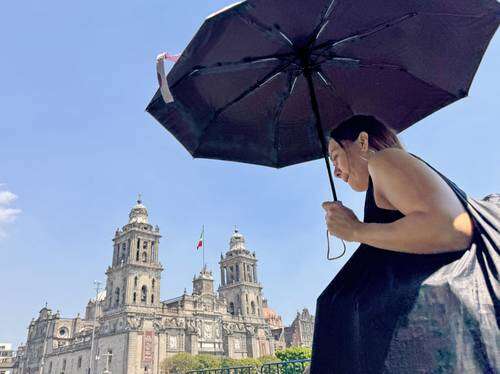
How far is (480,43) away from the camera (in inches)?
107

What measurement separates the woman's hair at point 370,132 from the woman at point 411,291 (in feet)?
1.00

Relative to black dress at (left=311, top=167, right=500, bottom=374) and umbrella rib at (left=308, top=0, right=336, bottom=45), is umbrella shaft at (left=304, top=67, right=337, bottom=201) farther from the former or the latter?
black dress at (left=311, top=167, right=500, bottom=374)

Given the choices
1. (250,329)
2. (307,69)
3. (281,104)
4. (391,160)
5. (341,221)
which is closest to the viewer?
(391,160)

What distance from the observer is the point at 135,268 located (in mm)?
46000

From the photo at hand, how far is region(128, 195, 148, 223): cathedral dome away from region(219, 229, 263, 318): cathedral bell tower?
1867 centimetres

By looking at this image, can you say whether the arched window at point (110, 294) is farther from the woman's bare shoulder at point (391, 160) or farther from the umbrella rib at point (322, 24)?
the woman's bare shoulder at point (391, 160)

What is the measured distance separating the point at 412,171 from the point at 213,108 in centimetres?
228

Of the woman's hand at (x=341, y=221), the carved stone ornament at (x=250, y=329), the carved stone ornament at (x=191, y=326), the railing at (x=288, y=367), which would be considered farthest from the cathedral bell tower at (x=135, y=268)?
the woman's hand at (x=341, y=221)

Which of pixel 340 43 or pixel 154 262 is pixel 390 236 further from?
pixel 154 262

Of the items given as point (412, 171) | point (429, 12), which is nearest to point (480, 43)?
point (429, 12)

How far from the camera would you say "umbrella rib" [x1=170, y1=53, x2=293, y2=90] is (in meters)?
2.78

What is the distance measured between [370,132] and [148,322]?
→ 155 ft

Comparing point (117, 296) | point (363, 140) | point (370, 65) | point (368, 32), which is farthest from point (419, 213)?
point (117, 296)

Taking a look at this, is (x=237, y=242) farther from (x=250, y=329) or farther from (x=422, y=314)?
(x=422, y=314)
